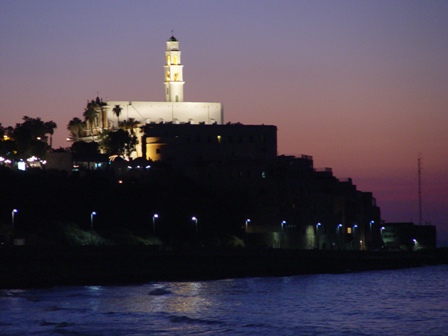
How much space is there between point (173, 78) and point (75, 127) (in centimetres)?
1811

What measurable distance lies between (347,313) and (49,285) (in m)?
28.4

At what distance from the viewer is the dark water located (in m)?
56.6

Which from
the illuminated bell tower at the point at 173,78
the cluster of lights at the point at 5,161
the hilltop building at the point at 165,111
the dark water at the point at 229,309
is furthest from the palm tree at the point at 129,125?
the dark water at the point at 229,309

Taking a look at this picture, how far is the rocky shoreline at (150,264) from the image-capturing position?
85.9 m

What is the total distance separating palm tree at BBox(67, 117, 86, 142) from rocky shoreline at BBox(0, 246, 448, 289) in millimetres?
57987

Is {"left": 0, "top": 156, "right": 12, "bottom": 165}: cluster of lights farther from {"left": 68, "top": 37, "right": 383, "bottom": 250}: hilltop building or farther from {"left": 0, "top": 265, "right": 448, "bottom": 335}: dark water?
{"left": 0, "top": 265, "right": 448, "bottom": 335}: dark water

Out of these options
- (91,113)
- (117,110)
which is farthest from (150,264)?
(91,113)

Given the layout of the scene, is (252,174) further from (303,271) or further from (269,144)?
(303,271)

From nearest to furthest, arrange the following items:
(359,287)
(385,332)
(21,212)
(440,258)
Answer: (385,332), (359,287), (21,212), (440,258)

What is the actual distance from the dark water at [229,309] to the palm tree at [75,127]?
265 feet

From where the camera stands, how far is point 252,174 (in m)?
142

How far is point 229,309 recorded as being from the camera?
6750cm

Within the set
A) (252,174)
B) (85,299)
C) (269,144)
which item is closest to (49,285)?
(85,299)

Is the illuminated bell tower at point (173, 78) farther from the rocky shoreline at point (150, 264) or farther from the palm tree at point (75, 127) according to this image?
the rocky shoreline at point (150, 264)
